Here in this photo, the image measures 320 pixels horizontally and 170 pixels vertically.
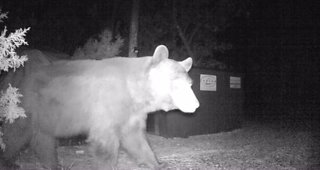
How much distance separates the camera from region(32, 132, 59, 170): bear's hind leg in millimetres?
6402

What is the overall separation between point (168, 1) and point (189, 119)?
352 inches

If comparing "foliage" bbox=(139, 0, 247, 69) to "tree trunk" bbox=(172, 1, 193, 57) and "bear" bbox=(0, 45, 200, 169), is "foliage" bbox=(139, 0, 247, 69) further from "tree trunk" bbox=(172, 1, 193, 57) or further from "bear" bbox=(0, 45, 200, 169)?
"bear" bbox=(0, 45, 200, 169)

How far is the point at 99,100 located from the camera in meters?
5.80

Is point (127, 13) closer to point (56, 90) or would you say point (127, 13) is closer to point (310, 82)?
point (56, 90)

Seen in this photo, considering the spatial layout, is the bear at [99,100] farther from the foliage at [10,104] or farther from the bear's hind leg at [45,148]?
the foliage at [10,104]

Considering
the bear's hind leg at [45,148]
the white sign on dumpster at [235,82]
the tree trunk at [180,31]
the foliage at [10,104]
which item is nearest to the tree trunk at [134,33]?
the white sign on dumpster at [235,82]

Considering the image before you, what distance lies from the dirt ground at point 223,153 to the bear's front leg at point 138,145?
2.03 ft

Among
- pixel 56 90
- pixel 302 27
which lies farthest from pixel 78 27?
pixel 302 27

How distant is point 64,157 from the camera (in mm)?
8172

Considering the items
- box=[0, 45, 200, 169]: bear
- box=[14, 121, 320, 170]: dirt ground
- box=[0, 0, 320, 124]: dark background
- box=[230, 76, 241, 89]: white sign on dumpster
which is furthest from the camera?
box=[0, 0, 320, 124]: dark background

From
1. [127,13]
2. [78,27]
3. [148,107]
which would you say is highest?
[127,13]

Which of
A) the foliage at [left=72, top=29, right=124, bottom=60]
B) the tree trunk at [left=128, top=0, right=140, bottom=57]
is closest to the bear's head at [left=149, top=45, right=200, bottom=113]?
the foliage at [left=72, top=29, right=124, bottom=60]

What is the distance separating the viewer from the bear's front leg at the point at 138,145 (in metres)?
6.10

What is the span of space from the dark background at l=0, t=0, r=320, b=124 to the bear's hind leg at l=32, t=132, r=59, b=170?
472cm
